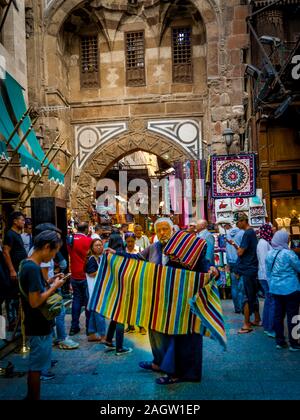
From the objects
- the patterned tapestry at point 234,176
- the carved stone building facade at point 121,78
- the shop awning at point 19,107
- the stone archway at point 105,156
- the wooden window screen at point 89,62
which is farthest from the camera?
the wooden window screen at point 89,62

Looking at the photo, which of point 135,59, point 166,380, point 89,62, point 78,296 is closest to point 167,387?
point 166,380

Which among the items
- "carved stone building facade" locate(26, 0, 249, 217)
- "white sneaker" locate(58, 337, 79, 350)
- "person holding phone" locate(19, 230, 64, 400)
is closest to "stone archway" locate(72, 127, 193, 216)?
"carved stone building facade" locate(26, 0, 249, 217)

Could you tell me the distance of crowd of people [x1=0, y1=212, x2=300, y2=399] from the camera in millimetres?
4176

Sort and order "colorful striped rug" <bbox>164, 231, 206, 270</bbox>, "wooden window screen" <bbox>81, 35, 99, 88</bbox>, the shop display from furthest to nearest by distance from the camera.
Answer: "wooden window screen" <bbox>81, 35, 99, 88</bbox>, the shop display, "colorful striped rug" <bbox>164, 231, 206, 270</bbox>

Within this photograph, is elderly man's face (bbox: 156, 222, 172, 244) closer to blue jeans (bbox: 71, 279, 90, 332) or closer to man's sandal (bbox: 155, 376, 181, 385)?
man's sandal (bbox: 155, 376, 181, 385)

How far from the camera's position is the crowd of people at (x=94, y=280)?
13.7 ft

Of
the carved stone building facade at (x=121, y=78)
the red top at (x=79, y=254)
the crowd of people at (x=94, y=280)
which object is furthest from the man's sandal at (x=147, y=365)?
the carved stone building facade at (x=121, y=78)

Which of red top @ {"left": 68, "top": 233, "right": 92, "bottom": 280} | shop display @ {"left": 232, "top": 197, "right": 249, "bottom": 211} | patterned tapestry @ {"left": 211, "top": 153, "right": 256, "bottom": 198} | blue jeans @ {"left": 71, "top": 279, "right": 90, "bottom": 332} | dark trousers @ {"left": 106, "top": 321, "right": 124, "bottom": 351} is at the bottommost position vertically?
dark trousers @ {"left": 106, "top": 321, "right": 124, "bottom": 351}

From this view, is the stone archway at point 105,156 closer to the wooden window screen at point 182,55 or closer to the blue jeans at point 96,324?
the wooden window screen at point 182,55

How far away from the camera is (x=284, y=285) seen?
6.29m

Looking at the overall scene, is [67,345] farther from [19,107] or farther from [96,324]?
[19,107]

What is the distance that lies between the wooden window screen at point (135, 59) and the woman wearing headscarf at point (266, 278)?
1367 centimetres

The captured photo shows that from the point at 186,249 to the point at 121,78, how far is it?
17136 millimetres

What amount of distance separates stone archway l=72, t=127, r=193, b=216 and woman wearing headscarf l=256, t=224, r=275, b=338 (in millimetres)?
11868
